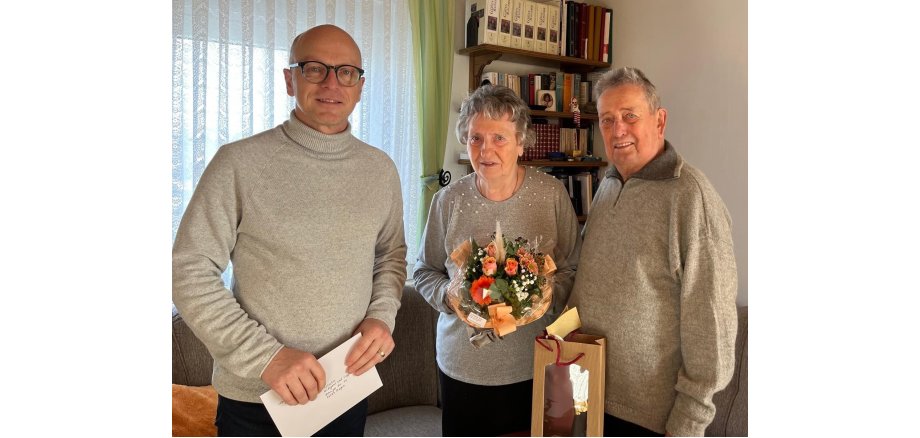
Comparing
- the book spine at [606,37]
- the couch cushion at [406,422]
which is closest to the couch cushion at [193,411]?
the couch cushion at [406,422]

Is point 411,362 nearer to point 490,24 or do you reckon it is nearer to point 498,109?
point 498,109

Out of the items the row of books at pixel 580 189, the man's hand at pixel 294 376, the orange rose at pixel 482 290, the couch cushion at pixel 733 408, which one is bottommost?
the couch cushion at pixel 733 408

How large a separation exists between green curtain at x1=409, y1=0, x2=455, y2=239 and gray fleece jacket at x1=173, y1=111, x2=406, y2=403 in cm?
248

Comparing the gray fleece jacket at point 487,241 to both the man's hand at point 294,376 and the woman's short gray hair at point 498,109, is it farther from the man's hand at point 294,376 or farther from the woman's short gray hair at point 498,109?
the man's hand at point 294,376

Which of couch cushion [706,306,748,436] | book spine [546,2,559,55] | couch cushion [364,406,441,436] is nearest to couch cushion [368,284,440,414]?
couch cushion [364,406,441,436]

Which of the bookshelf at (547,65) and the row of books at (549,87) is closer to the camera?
the bookshelf at (547,65)

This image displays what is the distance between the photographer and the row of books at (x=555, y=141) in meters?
4.36

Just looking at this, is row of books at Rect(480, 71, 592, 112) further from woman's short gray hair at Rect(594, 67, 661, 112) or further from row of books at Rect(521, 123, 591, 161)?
woman's short gray hair at Rect(594, 67, 661, 112)

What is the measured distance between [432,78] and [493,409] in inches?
104

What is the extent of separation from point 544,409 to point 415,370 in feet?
5.90

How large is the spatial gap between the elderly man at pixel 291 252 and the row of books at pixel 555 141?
2842 mm

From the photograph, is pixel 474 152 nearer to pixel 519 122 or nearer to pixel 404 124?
pixel 519 122

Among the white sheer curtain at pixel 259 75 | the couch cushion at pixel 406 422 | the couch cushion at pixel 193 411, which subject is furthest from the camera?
the white sheer curtain at pixel 259 75

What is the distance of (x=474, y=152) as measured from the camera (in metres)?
1.92
